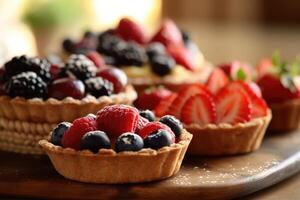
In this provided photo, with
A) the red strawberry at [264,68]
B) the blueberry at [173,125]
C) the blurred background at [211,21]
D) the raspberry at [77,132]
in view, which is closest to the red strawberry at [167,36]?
the red strawberry at [264,68]

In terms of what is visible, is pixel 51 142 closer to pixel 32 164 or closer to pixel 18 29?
pixel 32 164

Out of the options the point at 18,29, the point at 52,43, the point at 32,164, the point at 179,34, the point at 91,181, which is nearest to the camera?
the point at 91,181

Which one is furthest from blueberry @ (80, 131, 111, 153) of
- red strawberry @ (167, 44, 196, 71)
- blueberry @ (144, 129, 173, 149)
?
red strawberry @ (167, 44, 196, 71)

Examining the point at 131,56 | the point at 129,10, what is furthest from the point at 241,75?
the point at 129,10

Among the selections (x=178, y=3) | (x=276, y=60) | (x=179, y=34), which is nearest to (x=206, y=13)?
(x=178, y=3)

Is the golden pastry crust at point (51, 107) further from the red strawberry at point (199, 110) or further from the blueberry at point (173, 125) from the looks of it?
the blueberry at point (173, 125)

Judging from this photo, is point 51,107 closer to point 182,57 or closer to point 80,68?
point 80,68
